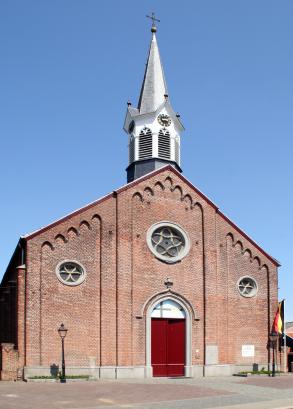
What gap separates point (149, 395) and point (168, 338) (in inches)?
366

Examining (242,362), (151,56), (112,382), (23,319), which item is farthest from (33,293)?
(151,56)

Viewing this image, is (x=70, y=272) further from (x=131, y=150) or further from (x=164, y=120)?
(x=164, y=120)

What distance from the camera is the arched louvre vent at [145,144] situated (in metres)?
34.6

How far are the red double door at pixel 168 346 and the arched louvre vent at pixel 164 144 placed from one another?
33.3 ft

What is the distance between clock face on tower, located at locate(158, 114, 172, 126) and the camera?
35188 millimetres

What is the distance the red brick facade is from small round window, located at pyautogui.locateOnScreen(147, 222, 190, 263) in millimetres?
340

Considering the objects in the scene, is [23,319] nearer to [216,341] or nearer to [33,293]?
[33,293]

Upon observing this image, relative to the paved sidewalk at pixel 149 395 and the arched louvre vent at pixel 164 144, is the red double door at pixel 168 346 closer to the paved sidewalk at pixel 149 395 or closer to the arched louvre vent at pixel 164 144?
the paved sidewalk at pixel 149 395

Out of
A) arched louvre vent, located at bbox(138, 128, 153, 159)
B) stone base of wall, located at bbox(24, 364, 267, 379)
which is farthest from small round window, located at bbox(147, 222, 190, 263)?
stone base of wall, located at bbox(24, 364, 267, 379)

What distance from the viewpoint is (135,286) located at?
2931cm

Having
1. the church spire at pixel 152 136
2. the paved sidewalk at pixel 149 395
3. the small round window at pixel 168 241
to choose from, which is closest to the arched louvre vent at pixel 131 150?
the church spire at pixel 152 136

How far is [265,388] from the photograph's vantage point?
2347 centimetres

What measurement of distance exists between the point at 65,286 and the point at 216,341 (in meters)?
9.16

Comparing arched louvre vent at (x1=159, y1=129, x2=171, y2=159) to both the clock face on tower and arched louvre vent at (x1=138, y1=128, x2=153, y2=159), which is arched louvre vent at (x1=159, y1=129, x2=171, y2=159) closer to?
the clock face on tower
